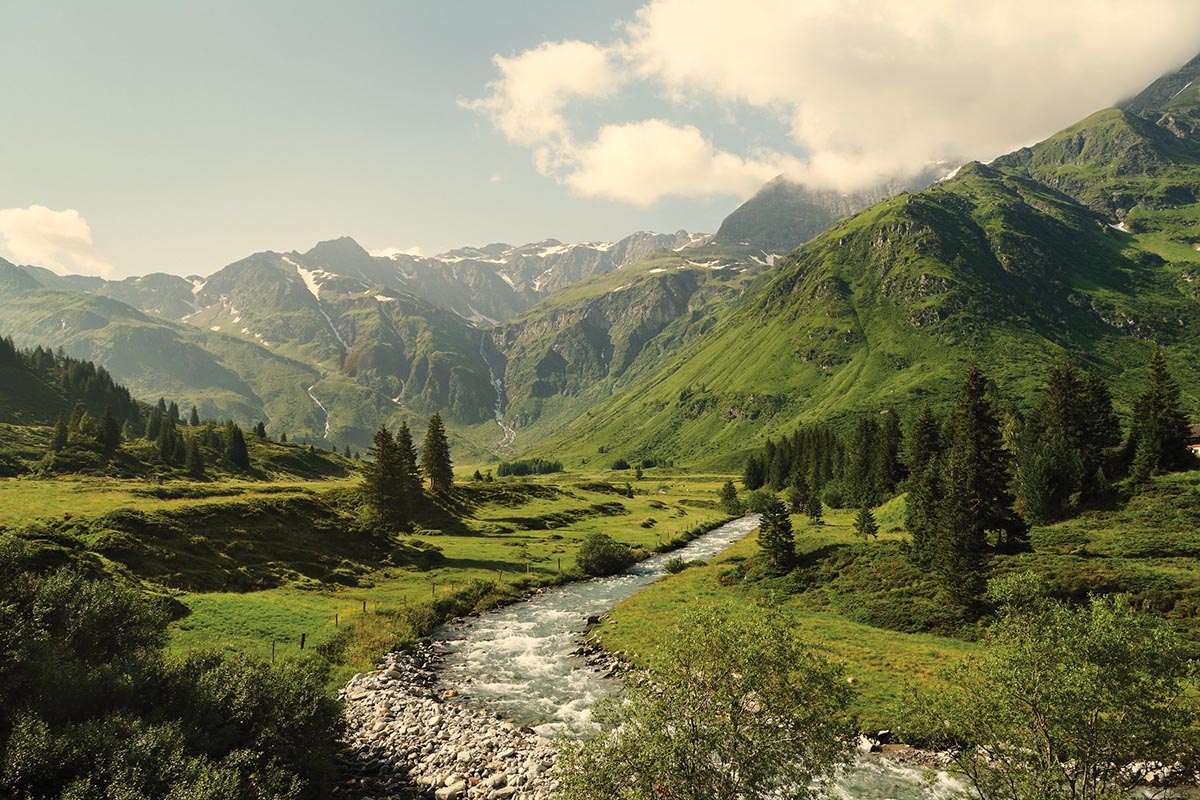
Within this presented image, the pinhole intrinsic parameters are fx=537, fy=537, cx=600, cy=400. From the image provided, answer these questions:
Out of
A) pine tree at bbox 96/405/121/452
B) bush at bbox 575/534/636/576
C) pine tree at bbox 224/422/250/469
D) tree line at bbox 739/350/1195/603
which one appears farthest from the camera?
pine tree at bbox 224/422/250/469

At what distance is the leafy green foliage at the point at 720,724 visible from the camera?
21500 mm

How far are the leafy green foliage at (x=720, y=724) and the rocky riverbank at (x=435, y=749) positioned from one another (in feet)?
35.2

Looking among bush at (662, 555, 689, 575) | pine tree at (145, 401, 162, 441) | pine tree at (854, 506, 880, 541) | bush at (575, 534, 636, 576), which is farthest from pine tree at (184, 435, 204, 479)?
pine tree at (854, 506, 880, 541)

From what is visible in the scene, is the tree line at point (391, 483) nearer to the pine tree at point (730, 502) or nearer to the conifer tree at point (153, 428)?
the pine tree at point (730, 502)

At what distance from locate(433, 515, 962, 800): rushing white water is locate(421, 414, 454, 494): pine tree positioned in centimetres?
5546

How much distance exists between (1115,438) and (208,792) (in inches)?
4733

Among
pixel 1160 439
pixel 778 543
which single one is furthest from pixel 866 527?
pixel 1160 439

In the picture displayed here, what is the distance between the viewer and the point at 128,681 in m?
27.8

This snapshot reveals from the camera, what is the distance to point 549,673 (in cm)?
5000

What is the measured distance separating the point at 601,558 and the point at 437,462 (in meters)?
52.8

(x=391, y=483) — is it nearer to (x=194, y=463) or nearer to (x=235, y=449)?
(x=194, y=463)

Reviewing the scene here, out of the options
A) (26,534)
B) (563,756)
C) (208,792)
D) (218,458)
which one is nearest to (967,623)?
(563,756)

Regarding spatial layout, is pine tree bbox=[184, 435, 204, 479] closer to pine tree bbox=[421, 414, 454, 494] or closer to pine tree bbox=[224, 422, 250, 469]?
pine tree bbox=[224, 422, 250, 469]

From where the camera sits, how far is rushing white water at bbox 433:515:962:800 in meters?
31.9
